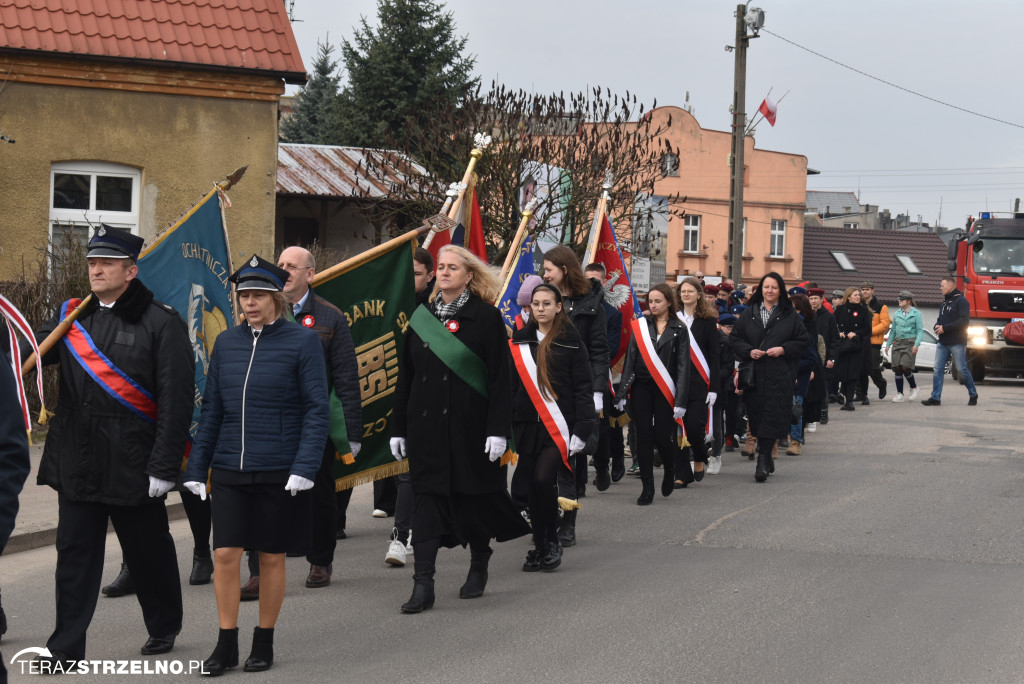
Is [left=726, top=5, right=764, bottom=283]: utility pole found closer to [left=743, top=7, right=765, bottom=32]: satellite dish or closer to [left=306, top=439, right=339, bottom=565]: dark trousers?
[left=743, top=7, right=765, bottom=32]: satellite dish

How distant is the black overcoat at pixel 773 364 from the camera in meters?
11.7

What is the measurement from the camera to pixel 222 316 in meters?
7.75

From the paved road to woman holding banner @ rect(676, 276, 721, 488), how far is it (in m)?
0.60

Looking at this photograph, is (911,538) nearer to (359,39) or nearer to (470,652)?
(470,652)

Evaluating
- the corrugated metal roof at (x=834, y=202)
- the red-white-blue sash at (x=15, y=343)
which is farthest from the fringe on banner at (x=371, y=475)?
the corrugated metal roof at (x=834, y=202)

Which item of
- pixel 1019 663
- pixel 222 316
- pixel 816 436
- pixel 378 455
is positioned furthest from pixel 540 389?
pixel 816 436

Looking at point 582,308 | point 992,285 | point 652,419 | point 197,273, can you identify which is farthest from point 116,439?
point 992,285

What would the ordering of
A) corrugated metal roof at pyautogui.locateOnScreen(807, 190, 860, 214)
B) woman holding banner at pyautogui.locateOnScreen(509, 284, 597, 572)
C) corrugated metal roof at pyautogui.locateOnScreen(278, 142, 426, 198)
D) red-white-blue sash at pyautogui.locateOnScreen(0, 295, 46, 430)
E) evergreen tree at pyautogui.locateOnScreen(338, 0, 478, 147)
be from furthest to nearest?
corrugated metal roof at pyautogui.locateOnScreen(807, 190, 860, 214) → evergreen tree at pyautogui.locateOnScreen(338, 0, 478, 147) → corrugated metal roof at pyautogui.locateOnScreen(278, 142, 426, 198) → woman holding banner at pyautogui.locateOnScreen(509, 284, 597, 572) → red-white-blue sash at pyautogui.locateOnScreen(0, 295, 46, 430)

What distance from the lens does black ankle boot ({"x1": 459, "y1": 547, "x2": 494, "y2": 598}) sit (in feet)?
23.2

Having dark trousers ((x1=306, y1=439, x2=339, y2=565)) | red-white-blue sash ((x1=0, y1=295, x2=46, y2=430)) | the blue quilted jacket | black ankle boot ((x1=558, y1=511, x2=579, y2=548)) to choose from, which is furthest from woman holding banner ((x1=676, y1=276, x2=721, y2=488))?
red-white-blue sash ((x1=0, y1=295, x2=46, y2=430))

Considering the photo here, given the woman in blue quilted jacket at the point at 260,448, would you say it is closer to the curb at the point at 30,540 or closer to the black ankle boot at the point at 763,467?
the curb at the point at 30,540

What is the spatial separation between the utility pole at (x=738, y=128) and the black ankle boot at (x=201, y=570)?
62.7ft

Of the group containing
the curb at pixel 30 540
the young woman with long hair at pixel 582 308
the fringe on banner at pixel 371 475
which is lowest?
the curb at pixel 30 540

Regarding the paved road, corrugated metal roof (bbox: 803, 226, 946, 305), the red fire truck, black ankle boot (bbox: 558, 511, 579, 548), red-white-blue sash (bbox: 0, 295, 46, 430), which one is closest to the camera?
red-white-blue sash (bbox: 0, 295, 46, 430)
